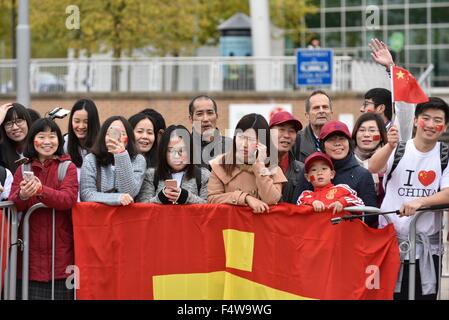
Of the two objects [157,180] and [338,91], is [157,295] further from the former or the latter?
[338,91]

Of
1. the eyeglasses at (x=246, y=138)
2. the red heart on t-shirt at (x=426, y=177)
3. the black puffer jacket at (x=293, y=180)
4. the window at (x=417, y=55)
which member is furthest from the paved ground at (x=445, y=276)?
the window at (x=417, y=55)

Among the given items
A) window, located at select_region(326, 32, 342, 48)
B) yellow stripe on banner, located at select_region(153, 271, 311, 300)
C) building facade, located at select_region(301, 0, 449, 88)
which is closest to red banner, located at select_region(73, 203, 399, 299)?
yellow stripe on banner, located at select_region(153, 271, 311, 300)

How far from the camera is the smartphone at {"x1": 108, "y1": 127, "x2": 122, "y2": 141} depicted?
8.31 meters

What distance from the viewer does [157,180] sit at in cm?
829

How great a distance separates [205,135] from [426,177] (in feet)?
7.28

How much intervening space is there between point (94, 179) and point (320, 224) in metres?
1.87

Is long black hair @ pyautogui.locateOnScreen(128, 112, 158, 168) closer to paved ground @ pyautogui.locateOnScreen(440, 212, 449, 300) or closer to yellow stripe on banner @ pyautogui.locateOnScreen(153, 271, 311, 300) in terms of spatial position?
yellow stripe on banner @ pyautogui.locateOnScreen(153, 271, 311, 300)

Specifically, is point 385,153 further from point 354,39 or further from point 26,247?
point 354,39

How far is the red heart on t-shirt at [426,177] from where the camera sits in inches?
306

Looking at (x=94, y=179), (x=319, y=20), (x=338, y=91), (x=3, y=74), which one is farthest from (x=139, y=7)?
(x=94, y=179)

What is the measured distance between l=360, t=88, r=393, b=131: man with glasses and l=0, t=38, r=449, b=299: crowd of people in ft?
3.35

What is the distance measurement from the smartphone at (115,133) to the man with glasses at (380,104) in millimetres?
2671

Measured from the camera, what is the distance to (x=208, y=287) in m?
8.12

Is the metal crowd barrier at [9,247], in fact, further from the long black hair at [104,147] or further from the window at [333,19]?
the window at [333,19]
